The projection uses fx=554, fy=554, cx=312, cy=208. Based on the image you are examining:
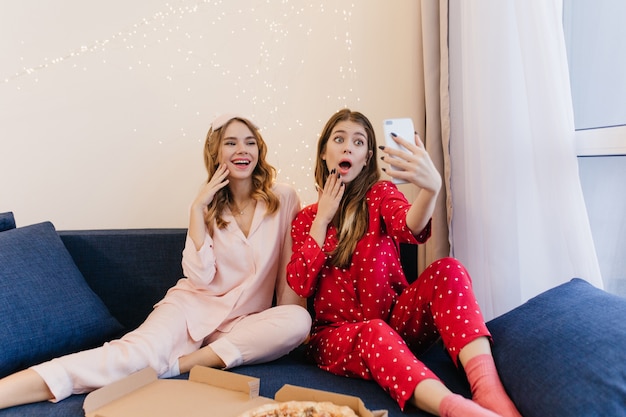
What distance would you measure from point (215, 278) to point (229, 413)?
2.16ft

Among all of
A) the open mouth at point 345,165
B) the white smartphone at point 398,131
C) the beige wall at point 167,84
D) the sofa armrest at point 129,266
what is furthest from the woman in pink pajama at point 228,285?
the white smartphone at point 398,131

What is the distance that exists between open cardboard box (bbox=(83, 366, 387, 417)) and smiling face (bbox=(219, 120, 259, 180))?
0.64 meters

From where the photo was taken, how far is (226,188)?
178cm

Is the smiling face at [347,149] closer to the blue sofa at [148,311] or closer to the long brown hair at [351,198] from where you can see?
the long brown hair at [351,198]

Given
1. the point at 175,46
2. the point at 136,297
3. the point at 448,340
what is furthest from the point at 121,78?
the point at 448,340

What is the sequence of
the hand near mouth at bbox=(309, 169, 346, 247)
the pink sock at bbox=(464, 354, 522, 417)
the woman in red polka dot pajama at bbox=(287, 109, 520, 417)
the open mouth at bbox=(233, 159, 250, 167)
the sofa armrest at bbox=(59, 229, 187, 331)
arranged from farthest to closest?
1. the sofa armrest at bbox=(59, 229, 187, 331)
2. the open mouth at bbox=(233, 159, 250, 167)
3. the hand near mouth at bbox=(309, 169, 346, 247)
4. the woman in red polka dot pajama at bbox=(287, 109, 520, 417)
5. the pink sock at bbox=(464, 354, 522, 417)

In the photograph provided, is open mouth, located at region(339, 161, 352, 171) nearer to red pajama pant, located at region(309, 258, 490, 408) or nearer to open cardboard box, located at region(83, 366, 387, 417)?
red pajama pant, located at region(309, 258, 490, 408)

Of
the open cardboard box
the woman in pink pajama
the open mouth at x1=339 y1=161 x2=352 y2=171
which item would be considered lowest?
the open cardboard box

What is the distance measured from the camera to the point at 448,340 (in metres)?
1.27

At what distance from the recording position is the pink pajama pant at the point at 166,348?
1.33m

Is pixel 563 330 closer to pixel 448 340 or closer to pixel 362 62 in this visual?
pixel 448 340

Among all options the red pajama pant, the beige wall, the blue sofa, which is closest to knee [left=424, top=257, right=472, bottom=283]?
the red pajama pant

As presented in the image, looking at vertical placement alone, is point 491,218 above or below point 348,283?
above

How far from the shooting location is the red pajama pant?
1.22 meters
